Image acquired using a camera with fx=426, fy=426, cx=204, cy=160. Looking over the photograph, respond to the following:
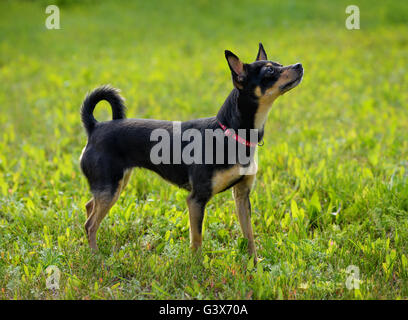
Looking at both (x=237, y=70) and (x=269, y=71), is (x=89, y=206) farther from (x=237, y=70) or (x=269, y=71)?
(x=269, y=71)

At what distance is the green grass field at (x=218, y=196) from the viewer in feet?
10.8

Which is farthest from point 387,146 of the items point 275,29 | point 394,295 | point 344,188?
point 275,29

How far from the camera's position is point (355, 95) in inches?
327

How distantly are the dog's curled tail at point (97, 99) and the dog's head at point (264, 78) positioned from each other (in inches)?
47.5

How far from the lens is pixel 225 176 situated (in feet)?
11.0

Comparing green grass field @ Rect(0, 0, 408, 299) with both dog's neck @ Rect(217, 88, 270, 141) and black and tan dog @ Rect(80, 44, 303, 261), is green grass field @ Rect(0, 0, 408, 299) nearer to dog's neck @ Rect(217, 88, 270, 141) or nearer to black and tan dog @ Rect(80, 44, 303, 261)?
black and tan dog @ Rect(80, 44, 303, 261)

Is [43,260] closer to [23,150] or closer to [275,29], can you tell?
[23,150]

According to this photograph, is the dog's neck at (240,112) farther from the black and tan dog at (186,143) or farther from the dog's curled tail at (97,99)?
the dog's curled tail at (97,99)

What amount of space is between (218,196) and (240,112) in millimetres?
1629

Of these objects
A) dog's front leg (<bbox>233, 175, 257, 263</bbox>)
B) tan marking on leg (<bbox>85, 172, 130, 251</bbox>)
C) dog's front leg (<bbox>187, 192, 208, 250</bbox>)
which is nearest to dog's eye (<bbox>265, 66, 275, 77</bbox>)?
dog's front leg (<bbox>233, 175, 257, 263</bbox>)

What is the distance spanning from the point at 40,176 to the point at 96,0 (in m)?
16.1

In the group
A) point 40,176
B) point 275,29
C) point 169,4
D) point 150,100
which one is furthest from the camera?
point 169,4

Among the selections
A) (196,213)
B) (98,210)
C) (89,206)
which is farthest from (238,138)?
(89,206)

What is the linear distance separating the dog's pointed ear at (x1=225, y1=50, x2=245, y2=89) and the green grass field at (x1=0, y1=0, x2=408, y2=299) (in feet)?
4.56
